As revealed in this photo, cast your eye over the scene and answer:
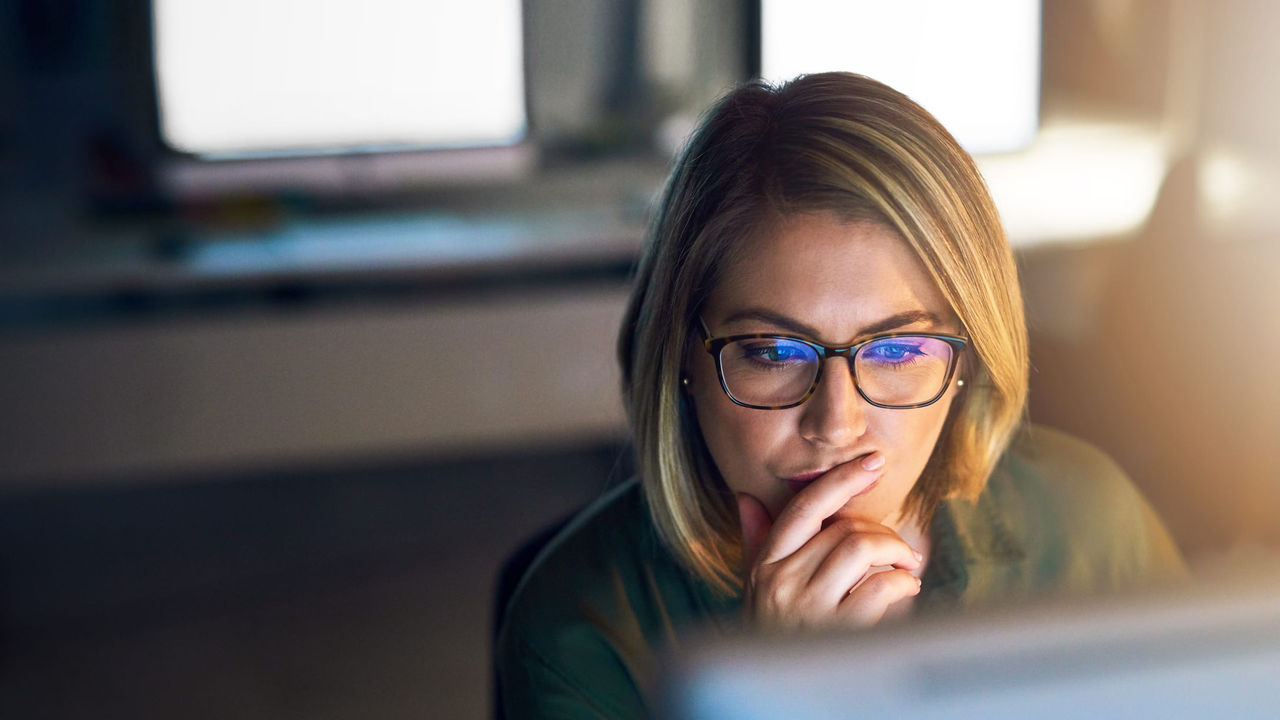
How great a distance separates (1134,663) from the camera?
285 mm

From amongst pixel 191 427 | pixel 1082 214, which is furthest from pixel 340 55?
pixel 1082 214

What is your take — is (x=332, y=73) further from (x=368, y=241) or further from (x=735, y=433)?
(x=735, y=433)

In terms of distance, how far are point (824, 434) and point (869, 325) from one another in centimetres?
7

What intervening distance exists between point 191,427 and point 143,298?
290mm

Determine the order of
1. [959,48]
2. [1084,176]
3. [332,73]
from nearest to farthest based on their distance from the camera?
[959,48] < [1084,176] < [332,73]

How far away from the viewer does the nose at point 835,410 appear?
0.67 m

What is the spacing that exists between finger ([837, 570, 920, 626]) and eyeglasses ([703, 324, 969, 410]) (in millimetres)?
119

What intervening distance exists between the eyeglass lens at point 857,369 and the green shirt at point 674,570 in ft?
0.52

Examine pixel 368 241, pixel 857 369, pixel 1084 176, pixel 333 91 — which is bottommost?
pixel 368 241

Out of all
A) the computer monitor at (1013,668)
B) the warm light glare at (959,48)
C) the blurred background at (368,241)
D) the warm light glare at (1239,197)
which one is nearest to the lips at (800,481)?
the computer monitor at (1013,668)

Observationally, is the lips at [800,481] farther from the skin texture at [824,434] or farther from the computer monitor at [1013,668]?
the computer monitor at [1013,668]

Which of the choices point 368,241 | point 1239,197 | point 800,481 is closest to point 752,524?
point 800,481

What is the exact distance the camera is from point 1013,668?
0.93ft

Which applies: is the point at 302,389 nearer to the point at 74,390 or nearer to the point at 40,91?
the point at 74,390
